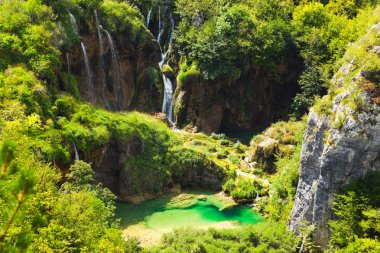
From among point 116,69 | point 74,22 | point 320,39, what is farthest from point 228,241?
point 320,39

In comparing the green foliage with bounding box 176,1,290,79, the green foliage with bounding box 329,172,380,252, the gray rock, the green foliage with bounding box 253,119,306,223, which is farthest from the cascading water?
the green foliage with bounding box 329,172,380,252

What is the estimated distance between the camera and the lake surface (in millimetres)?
29625

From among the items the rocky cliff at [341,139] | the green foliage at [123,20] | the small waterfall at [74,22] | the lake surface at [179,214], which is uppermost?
the green foliage at [123,20]

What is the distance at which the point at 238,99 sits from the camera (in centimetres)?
5353

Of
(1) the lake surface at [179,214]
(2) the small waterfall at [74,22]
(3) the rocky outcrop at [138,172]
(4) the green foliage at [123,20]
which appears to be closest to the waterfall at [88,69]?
(2) the small waterfall at [74,22]

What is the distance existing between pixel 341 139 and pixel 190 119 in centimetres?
2897

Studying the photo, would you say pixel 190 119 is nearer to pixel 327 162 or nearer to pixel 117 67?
pixel 117 67

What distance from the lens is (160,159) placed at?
3766cm

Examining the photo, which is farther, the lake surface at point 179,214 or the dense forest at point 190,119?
the lake surface at point 179,214

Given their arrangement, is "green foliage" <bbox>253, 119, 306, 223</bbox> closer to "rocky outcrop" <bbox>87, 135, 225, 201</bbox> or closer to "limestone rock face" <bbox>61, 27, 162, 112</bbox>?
"rocky outcrop" <bbox>87, 135, 225, 201</bbox>

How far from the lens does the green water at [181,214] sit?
101ft

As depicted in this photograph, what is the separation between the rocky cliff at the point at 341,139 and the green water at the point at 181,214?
6.47 m

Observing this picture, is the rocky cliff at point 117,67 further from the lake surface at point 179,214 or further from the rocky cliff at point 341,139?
the rocky cliff at point 341,139

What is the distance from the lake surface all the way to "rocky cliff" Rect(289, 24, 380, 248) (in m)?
6.29
